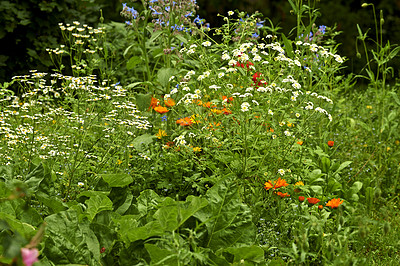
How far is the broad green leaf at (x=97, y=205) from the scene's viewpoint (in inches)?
89.1

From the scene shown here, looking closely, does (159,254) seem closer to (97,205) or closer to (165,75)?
(97,205)

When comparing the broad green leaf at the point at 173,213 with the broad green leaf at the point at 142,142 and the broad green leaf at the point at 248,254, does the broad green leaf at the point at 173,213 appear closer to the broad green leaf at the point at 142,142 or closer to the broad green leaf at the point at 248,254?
the broad green leaf at the point at 248,254

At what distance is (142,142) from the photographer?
10.7 ft

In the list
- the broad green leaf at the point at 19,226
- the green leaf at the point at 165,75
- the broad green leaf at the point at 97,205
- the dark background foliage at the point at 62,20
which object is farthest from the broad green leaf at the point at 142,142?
the dark background foliage at the point at 62,20

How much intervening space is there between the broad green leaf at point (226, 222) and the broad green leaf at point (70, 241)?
50 cm

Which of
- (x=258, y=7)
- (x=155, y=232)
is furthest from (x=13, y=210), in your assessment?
(x=258, y=7)

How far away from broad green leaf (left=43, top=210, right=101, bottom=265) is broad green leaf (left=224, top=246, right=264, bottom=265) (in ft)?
1.99

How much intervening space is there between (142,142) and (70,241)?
1.31 meters

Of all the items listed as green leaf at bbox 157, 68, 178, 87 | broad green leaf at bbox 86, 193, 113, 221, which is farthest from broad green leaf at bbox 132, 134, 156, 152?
broad green leaf at bbox 86, 193, 113, 221

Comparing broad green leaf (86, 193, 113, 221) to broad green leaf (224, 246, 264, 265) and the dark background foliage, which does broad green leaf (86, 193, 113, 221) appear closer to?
broad green leaf (224, 246, 264, 265)

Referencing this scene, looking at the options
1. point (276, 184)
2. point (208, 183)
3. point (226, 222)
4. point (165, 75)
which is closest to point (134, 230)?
point (226, 222)

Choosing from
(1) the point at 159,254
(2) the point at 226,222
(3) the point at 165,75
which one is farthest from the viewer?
(3) the point at 165,75

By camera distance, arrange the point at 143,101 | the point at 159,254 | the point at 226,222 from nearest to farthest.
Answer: the point at 159,254 → the point at 226,222 → the point at 143,101

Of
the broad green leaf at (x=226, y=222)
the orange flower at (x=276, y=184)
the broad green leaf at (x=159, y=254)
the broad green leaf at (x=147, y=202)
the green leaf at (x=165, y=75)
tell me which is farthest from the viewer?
the green leaf at (x=165, y=75)
